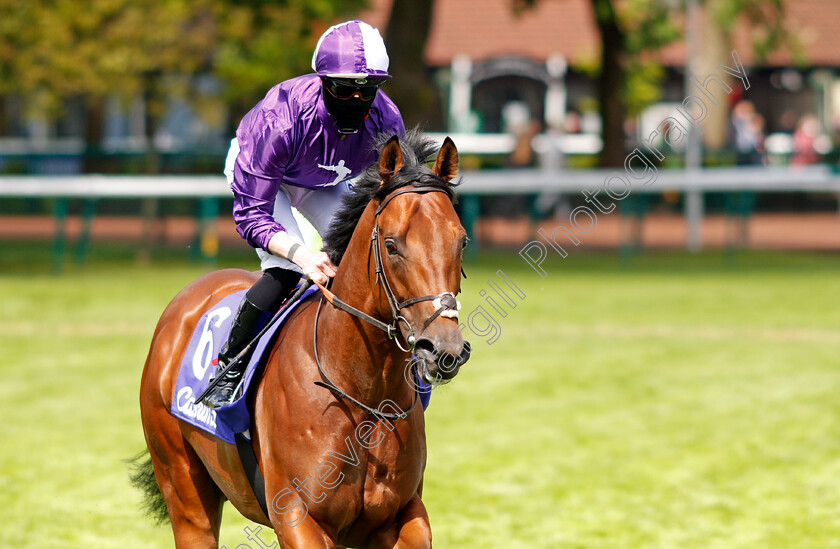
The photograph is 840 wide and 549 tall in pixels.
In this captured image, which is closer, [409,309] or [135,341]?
[409,309]

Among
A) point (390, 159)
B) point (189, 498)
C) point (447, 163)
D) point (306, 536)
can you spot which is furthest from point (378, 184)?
point (189, 498)

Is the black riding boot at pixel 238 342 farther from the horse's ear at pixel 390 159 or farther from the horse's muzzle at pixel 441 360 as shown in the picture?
the horse's muzzle at pixel 441 360

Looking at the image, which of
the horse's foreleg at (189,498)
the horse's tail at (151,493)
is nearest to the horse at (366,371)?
the horse's foreleg at (189,498)

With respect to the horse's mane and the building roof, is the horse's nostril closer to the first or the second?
the horse's mane

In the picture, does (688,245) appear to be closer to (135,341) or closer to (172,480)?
(135,341)

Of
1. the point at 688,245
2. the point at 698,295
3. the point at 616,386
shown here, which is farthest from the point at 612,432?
the point at 688,245

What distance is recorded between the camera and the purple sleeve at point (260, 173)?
366 centimetres

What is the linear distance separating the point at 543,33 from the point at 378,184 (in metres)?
28.8

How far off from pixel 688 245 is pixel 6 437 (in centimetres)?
1382

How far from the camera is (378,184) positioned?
130 inches

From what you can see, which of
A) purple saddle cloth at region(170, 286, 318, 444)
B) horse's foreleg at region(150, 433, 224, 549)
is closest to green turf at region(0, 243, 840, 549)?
horse's foreleg at region(150, 433, 224, 549)

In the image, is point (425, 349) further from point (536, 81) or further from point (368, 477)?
point (536, 81)

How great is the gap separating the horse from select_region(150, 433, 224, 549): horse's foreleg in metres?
0.82

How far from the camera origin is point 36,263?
16.6m
